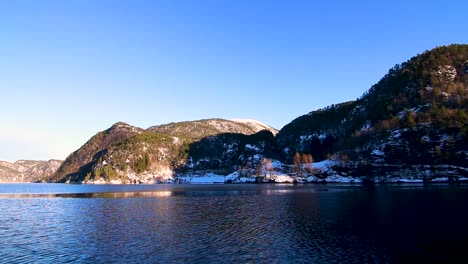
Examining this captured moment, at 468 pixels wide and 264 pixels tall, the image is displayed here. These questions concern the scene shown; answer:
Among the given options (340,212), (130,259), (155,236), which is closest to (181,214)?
(155,236)

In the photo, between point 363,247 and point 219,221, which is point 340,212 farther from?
point 363,247

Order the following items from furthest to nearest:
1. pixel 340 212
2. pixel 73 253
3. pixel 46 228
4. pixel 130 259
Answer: pixel 340 212, pixel 46 228, pixel 73 253, pixel 130 259

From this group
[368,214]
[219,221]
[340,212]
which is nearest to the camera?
[219,221]

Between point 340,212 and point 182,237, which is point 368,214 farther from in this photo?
point 182,237

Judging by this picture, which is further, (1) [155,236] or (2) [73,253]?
(1) [155,236]

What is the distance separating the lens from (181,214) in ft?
303

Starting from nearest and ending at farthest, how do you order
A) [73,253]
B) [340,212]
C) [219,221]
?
[73,253], [219,221], [340,212]

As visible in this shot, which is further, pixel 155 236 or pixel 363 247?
pixel 155 236

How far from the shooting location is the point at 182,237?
60281 mm

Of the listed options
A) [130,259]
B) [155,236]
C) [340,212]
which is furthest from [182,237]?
[340,212]

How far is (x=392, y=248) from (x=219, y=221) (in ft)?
126

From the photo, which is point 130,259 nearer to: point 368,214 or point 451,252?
point 451,252

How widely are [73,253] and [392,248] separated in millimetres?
43700

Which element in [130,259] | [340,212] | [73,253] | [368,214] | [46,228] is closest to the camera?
[130,259]
